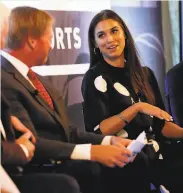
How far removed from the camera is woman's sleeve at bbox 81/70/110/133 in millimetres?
2662

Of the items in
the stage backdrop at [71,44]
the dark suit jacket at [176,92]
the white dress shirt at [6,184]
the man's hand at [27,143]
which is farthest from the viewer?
the stage backdrop at [71,44]

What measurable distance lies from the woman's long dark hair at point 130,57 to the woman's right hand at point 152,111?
0.22 m

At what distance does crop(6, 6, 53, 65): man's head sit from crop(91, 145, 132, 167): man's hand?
0.56 meters

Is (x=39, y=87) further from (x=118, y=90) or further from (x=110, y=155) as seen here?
(x=118, y=90)

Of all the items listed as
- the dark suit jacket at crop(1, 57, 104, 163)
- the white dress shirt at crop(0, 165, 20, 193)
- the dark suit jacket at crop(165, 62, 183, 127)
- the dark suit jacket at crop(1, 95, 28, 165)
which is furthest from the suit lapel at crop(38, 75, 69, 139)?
the dark suit jacket at crop(165, 62, 183, 127)

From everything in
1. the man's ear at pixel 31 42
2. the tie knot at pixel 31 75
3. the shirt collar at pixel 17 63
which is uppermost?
the man's ear at pixel 31 42

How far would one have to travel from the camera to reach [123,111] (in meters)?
2.69

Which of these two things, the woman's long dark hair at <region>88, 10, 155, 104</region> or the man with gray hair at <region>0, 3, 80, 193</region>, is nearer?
the man with gray hair at <region>0, 3, 80, 193</region>

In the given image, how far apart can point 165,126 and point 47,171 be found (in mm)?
1075

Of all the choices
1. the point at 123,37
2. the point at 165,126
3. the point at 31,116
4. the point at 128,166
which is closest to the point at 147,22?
the point at 123,37

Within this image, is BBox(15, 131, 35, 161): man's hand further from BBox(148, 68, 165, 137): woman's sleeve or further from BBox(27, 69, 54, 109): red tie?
BBox(148, 68, 165, 137): woman's sleeve

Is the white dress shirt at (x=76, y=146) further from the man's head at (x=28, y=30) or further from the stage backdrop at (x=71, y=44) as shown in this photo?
the stage backdrop at (x=71, y=44)

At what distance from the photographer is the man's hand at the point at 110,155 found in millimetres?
2070

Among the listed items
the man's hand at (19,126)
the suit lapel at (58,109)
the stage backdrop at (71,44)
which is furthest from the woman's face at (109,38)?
the man's hand at (19,126)
